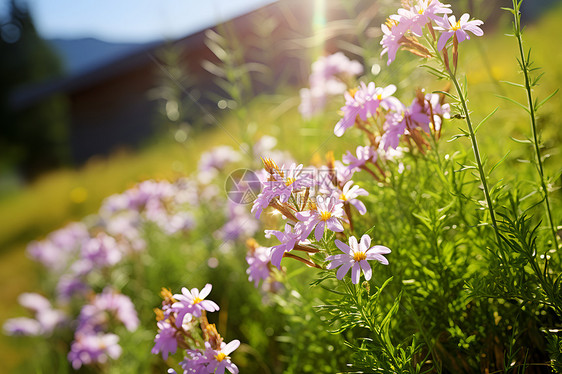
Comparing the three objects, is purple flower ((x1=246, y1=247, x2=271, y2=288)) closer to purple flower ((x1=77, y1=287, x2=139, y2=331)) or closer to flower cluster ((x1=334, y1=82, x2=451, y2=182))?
flower cluster ((x1=334, y1=82, x2=451, y2=182))

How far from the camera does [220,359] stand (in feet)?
3.30

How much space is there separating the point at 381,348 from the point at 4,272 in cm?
698

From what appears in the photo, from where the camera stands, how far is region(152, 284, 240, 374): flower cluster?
1006mm

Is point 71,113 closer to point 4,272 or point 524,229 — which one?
point 4,272

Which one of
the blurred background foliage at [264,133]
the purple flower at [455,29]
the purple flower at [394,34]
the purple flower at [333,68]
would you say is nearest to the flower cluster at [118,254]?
the blurred background foliage at [264,133]

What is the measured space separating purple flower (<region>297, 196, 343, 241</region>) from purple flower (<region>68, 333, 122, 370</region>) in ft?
4.84

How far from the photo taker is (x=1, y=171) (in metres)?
22.9

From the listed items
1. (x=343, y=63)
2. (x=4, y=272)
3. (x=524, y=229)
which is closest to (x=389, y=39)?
(x=524, y=229)

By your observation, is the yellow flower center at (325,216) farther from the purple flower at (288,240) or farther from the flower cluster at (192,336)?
the flower cluster at (192,336)

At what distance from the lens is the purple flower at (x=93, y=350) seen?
1.97 m

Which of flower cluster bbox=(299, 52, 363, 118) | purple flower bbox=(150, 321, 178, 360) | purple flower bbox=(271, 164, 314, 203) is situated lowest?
purple flower bbox=(150, 321, 178, 360)

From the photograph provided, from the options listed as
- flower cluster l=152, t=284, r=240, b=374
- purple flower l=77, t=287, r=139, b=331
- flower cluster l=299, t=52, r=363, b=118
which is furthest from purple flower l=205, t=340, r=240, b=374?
flower cluster l=299, t=52, r=363, b=118

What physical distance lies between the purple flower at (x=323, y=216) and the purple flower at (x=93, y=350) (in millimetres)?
1476

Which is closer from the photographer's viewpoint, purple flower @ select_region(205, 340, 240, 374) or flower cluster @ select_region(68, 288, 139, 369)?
purple flower @ select_region(205, 340, 240, 374)
